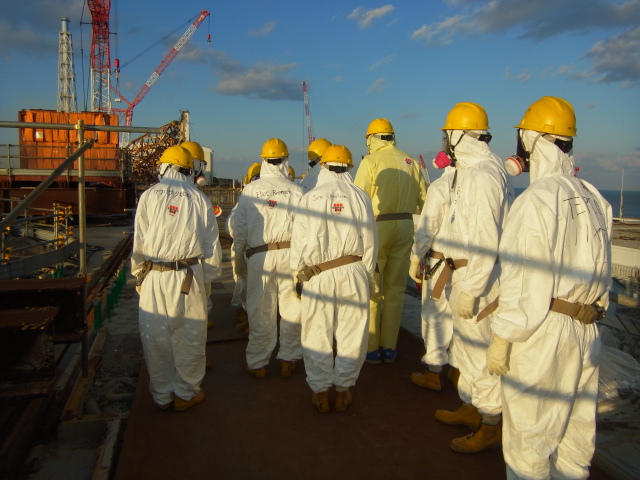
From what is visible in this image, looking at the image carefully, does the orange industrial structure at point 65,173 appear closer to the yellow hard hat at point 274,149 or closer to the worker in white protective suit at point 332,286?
the yellow hard hat at point 274,149

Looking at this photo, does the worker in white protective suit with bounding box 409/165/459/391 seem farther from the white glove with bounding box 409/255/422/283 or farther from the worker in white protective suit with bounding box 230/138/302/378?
the worker in white protective suit with bounding box 230/138/302/378

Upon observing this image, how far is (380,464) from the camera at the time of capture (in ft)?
10.0

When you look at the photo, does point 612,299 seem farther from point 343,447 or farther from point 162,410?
point 162,410

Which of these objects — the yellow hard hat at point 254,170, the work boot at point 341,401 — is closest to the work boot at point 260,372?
the work boot at point 341,401

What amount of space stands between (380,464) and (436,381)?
50.7 inches

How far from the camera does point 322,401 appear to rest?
3.75 m

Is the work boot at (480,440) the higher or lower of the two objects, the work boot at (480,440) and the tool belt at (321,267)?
the lower

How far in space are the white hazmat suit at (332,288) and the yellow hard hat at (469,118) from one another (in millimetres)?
970

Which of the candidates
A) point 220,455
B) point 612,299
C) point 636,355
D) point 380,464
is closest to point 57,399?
point 220,455

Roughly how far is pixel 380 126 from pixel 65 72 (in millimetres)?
45304

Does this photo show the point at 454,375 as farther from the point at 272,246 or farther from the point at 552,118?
the point at 552,118

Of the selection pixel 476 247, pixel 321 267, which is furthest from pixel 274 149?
pixel 476 247

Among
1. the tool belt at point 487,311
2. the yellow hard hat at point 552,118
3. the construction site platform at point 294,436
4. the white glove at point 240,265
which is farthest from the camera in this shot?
the white glove at point 240,265

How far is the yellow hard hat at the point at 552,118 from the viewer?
103 inches
